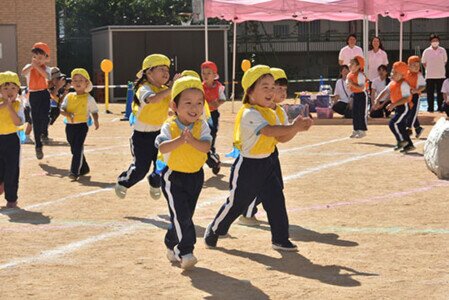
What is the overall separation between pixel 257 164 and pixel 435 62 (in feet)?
61.4

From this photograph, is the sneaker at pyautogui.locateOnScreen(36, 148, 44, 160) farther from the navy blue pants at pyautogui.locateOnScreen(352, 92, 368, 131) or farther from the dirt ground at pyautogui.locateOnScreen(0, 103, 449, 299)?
Result: the navy blue pants at pyautogui.locateOnScreen(352, 92, 368, 131)

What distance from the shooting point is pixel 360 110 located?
63.1ft

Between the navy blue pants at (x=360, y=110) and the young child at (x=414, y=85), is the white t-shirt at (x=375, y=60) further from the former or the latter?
the young child at (x=414, y=85)

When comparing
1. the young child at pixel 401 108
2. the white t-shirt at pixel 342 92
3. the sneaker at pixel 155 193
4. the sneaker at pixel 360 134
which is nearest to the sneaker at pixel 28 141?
the sneaker at pixel 360 134

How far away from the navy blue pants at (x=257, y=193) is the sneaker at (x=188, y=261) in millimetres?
978

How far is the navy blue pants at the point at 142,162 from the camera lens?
11078 mm

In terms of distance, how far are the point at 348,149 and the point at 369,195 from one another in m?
5.60

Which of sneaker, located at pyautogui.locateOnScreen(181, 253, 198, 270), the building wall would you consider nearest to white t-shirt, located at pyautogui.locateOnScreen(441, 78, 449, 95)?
the building wall

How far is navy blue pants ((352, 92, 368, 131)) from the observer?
1912 cm

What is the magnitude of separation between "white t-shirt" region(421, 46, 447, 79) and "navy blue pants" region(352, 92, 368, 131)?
25.6ft

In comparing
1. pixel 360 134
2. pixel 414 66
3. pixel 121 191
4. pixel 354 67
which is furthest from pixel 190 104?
pixel 360 134

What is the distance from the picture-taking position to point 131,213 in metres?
10.8

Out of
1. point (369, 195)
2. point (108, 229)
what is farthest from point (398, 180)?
point (108, 229)

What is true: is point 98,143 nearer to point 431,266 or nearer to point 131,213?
point 131,213
